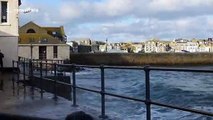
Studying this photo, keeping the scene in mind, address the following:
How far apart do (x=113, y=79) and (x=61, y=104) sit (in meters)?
38.6

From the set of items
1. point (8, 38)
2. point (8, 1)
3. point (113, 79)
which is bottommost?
point (113, 79)

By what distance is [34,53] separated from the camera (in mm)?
97375

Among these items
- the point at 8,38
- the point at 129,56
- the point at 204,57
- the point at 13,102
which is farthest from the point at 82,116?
the point at 204,57

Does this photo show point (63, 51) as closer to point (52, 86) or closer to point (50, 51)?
point (50, 51)

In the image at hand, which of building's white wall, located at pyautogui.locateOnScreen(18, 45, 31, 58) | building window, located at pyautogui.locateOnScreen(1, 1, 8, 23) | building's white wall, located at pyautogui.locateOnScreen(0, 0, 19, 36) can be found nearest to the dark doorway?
building's white wall, located at pyautogui.locateOnScreen(18, 45, 31, 58)

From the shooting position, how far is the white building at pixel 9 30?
36.3 m

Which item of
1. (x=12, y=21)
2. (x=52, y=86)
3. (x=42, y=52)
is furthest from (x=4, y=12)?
(x=42, y=52)

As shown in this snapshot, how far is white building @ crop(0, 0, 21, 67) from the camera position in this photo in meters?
36.3

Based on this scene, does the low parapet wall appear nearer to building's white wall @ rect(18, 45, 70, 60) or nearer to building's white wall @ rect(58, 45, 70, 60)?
building's white wall @ rect(18, 45, 70, 60)

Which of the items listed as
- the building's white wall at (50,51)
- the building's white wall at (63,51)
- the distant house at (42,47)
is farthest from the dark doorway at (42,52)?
the building's white wall at (63,51)

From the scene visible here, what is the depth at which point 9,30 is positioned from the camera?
3684 centimetres

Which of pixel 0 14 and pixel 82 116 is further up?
pixel 0 14

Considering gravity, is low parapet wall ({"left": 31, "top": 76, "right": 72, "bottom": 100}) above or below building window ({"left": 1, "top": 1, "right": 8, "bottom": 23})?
below

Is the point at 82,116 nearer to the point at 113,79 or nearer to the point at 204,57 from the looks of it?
the point at 113,79
